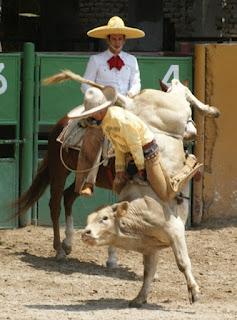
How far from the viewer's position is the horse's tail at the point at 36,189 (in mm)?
12398

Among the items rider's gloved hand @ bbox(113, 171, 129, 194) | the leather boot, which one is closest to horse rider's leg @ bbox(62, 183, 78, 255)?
the leather boot

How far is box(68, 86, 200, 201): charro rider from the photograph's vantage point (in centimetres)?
927

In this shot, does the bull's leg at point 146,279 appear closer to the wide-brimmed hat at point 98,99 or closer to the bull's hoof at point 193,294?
the bull's hoof at point 193,294

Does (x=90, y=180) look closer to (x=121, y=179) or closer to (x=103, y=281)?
(x=121, y=179)

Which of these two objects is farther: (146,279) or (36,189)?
(36,189)

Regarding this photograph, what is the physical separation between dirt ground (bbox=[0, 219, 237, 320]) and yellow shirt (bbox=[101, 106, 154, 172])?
1203 millimetres

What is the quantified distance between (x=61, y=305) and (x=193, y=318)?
3.82ft

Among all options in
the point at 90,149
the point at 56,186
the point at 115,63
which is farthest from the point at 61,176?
the point at 90,149

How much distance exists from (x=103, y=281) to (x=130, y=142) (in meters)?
2.16

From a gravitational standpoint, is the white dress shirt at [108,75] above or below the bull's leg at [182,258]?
above

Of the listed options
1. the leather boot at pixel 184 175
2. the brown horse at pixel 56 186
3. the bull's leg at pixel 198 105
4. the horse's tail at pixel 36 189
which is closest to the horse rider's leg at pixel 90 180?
the leather boot at pixel 184 175

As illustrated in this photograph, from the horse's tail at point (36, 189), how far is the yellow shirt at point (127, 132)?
3.09 metres

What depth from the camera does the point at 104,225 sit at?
9.23 meters

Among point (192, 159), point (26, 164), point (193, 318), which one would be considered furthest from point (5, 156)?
point (193, 318)
